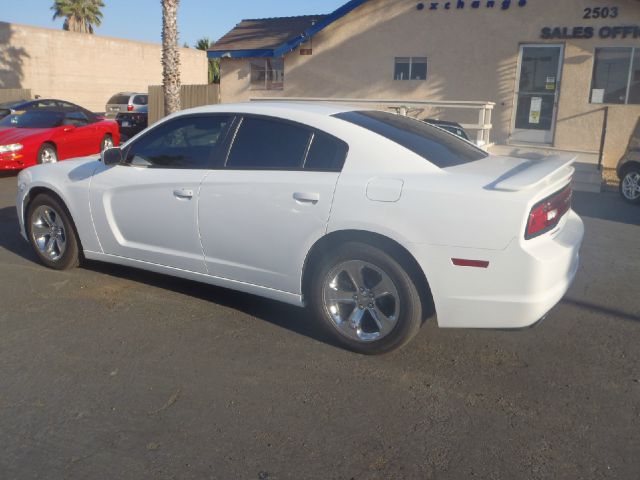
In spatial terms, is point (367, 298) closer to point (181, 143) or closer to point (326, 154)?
point (326, 154)

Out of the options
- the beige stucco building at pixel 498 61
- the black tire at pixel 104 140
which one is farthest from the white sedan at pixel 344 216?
the beige stucco building at pixel 498 61

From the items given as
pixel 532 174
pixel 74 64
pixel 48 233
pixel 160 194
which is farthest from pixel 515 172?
pixel 74 64

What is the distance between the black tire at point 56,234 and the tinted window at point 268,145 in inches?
76.5

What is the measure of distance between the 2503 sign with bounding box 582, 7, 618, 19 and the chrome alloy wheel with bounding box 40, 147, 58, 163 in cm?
1191

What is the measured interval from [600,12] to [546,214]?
40.4ft

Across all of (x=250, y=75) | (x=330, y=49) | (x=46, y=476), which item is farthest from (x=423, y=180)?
(x=250, y=75)

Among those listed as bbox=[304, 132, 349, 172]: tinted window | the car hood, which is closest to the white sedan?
bbox=[304, 132, 349, 172]: tinted window

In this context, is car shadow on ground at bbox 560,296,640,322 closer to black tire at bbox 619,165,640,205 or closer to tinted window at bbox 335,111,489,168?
tinted window at bbox 335,111,489,168

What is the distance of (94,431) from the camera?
128 inches

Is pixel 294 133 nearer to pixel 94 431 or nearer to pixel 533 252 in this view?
pixel 533 252

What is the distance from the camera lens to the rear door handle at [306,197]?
4133 mm

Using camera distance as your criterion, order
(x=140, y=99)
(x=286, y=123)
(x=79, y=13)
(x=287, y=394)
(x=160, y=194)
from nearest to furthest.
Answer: (x=287, y=394) < (x=286, y=123) < (x=160, y=194) < (x=140, y=99) < (x=79, y=13)

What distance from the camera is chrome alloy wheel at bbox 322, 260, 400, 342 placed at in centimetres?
404

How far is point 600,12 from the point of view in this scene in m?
14.0
